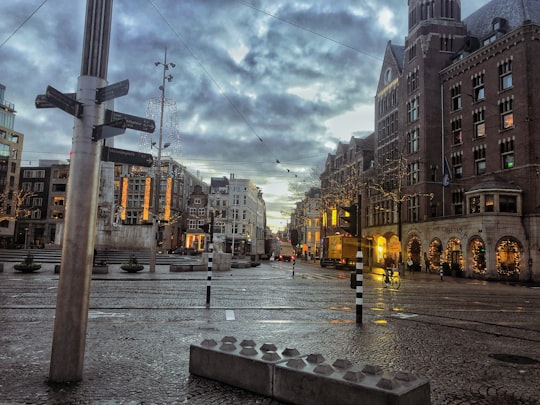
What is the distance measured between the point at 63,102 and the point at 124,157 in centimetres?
100

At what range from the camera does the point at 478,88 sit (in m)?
45.1

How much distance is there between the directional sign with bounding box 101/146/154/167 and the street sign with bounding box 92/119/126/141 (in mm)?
210

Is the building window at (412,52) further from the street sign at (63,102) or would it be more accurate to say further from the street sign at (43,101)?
the street sign at (63,102)

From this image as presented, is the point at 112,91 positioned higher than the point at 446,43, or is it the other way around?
the point at 446,43

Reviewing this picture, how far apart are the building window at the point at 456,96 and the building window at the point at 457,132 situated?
156 centimetres

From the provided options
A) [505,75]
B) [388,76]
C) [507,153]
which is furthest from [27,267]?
[388,76]

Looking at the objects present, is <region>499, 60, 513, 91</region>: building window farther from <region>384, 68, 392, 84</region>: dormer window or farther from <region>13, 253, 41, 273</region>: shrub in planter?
<region>13, 253, 41, 273</region>: shrub in planter

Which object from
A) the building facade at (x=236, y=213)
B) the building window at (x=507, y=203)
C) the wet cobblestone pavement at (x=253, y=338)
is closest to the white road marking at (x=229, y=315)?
the wet cobblestone pavement at (x=253, y=338)

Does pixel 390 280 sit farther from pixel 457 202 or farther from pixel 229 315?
pixel 457 202

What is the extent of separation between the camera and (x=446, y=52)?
51312 millimetres

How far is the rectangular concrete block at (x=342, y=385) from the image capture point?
13.1ft

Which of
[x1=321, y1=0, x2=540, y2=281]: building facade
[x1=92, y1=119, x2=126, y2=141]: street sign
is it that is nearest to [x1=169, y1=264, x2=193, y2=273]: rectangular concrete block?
[x1=321, y1=0, x2=540, y2=281]: building facade

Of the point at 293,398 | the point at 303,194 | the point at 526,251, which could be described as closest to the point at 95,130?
the point at 293,398

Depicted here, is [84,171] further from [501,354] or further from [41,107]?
[501,354]
